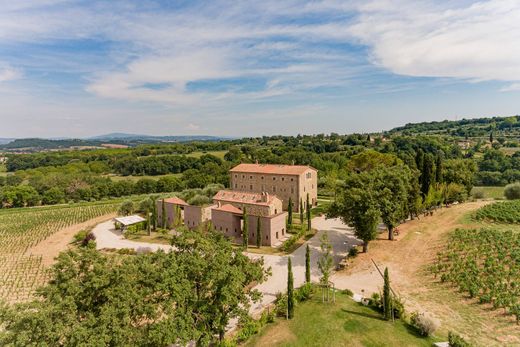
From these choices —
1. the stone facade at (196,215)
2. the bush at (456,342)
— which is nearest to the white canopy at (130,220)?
the stone facade at (196,215)

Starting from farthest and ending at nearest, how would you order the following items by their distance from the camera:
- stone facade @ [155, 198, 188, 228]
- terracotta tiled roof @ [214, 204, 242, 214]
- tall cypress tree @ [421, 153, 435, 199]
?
stone facade @ [155, 198, 188, 228] < tall cypress tree @ [421, 153, 435, 199] < terracotta tiled roof @ [214, 204, 242, 214]

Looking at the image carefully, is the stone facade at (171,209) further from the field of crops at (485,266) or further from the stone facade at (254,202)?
the field of crops at (485,266)

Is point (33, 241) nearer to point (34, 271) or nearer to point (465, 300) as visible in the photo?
point (34, 271)

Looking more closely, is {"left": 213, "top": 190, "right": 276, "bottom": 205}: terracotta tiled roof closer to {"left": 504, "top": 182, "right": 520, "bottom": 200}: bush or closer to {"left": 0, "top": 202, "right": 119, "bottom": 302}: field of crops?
{"left": 0, "top": 202, "right": 119, "bottom": 302}: field of crops

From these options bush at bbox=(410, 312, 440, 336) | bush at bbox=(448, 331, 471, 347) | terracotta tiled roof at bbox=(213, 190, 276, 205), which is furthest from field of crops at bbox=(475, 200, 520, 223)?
terracotta tiled roof at bbox=(213, 190, 276, 205)

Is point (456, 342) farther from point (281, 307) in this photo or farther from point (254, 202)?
point (254, 202)

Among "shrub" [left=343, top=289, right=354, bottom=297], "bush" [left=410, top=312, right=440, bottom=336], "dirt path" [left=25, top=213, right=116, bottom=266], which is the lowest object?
"dirt path" [left=25, top=213, right=116, bottom=266]

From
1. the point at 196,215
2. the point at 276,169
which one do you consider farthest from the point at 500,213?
the point at 196,215
